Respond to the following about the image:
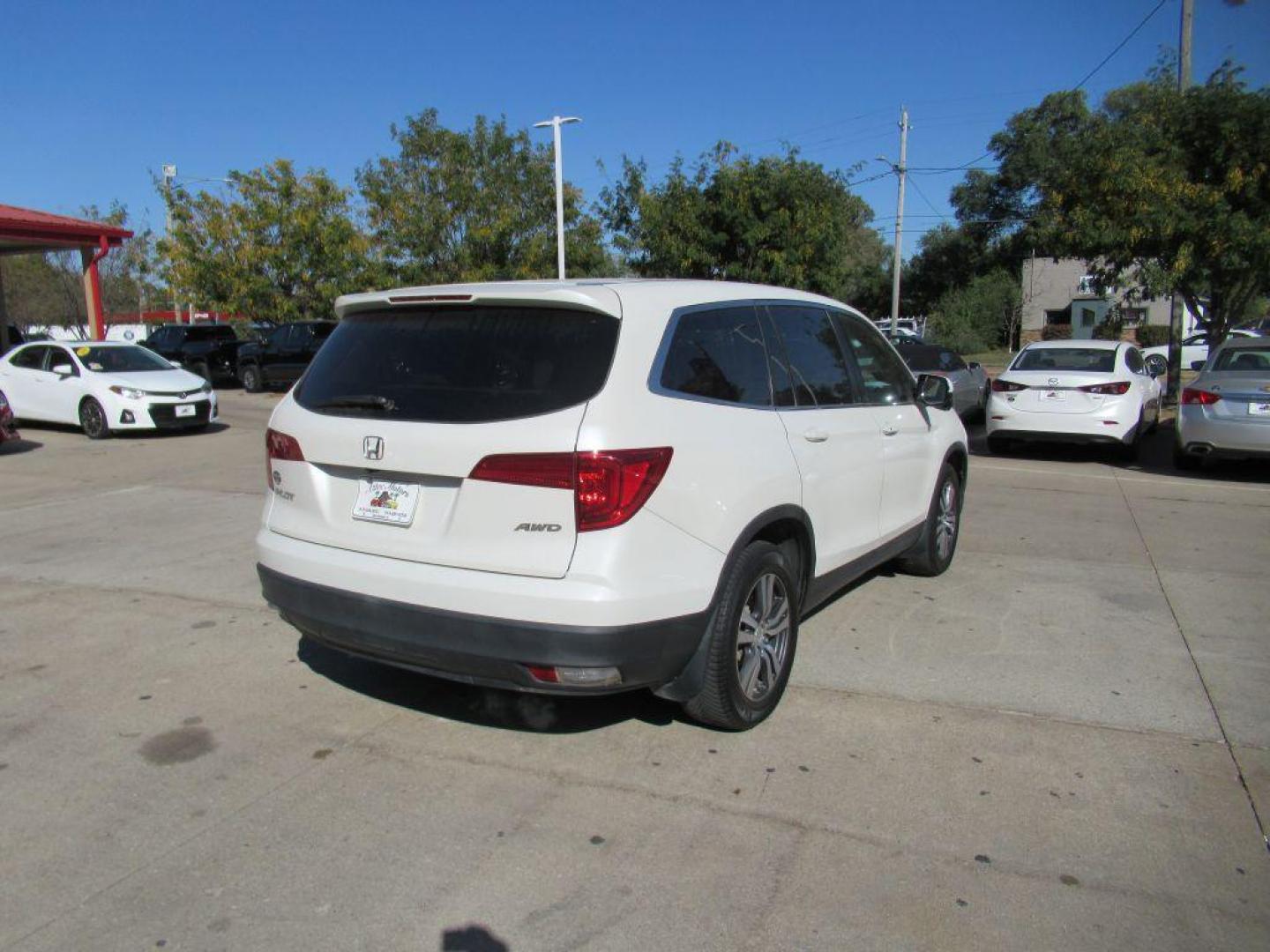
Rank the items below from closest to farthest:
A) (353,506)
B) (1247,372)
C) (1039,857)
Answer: (1039,857) → (353,506) → (1247,372)

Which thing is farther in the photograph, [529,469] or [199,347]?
[199,347]

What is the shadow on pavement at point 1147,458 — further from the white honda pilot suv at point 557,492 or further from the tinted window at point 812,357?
the white honda pilot suv at point 557,492

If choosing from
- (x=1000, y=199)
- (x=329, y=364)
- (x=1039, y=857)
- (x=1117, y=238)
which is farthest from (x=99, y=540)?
(x=1000, y=199)

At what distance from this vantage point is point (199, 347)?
2562 cm

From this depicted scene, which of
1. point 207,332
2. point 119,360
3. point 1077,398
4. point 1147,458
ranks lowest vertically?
point 1147,458

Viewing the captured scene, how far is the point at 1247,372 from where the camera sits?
10258 millimetres

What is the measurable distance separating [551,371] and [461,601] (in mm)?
855

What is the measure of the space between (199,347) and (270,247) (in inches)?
142

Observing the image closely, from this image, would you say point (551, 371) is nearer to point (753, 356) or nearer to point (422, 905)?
point (753, 356)

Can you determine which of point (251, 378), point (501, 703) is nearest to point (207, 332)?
point (251, 378)

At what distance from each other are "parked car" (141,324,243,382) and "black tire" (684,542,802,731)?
2403 centimetres

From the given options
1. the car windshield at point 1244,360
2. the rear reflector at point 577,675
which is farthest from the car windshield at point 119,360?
the car windshield at point 1244,360

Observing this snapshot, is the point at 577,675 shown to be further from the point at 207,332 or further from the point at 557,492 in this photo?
the point at 207,332

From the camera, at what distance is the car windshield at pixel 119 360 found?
14594 millimetres
